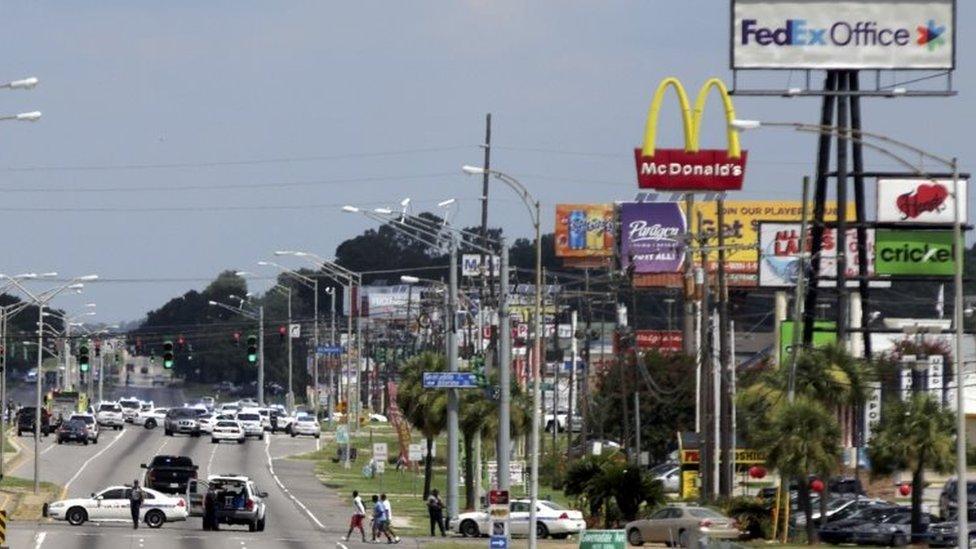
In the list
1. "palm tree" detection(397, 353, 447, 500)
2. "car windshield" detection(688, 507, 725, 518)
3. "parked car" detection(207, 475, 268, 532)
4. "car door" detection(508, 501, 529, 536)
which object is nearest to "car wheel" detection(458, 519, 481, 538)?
"car door" detection(508, 501, 529, 536)

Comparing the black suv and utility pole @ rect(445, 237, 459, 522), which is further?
the black suv

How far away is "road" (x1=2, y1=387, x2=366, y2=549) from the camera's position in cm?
5828

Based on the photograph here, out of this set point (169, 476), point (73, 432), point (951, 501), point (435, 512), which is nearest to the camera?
point (435, 512)

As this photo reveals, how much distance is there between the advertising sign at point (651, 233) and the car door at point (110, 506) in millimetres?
78218

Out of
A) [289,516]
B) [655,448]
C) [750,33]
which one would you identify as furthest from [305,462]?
[750,33]

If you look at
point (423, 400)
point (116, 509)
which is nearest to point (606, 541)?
point (116, 509)

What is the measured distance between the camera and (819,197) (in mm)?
69812

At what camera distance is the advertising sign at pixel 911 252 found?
257ft

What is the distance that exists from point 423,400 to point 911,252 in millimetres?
20136

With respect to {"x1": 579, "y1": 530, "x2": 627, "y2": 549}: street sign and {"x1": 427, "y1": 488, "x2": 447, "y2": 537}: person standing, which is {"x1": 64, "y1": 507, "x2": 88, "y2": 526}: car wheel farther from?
{"x1": 579, "y1": 530, "x2": 627, "y2": 549}: street sign

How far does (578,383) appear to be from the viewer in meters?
153

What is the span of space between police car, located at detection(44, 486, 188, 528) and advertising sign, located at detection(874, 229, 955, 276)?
2823 cm

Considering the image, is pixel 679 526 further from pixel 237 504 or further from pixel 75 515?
pixel 75 515

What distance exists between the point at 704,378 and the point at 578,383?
82814 millimetres
